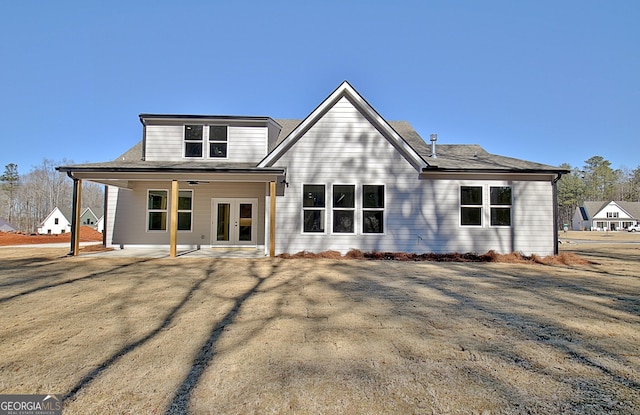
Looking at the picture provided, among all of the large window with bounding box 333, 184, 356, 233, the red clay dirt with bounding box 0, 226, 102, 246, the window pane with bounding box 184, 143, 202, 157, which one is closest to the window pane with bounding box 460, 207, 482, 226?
the large window with bounding box 333, 184, 356, 233

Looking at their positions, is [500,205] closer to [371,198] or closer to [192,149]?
[371,198]

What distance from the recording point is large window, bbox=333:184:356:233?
12.1 m

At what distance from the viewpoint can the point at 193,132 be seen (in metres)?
13.8

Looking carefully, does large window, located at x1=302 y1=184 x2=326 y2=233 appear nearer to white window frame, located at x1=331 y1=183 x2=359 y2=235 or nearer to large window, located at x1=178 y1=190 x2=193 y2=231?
white window frame, located at x1=331 y1=183 x2=359 y2=235

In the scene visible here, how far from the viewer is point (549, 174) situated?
39.6 feet

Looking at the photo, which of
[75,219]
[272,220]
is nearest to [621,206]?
[272,220]

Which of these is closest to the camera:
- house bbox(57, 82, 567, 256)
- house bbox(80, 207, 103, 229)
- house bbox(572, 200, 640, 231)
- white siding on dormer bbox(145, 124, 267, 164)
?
house bbox(57, 82, 567, 256)

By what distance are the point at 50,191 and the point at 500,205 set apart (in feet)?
222

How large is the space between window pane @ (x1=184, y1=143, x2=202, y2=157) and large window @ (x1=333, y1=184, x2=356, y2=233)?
600cm

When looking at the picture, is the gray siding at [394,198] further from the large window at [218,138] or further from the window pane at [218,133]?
the window pane at [218,133]

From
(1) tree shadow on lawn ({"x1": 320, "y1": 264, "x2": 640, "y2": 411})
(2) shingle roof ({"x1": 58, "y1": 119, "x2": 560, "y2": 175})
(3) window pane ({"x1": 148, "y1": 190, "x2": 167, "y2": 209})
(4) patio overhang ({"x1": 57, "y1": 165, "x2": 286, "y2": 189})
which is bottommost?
(1) tree shadow on lawn ({"x1": 320, "y1": 264, "x2": 640, "y2": 411})

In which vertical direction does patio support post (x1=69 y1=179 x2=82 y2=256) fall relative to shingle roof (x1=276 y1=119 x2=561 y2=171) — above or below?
below

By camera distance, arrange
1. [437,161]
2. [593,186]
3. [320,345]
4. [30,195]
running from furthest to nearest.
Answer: [593,186] < [30,195] < [437,161] < [320,345]

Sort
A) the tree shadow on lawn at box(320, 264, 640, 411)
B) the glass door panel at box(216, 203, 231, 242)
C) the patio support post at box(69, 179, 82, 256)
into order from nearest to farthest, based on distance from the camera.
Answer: the tree shadow on lawn at box(320, 264, 640, 411) → the patio support post at box(69, 179, 82, 256) → the glass door panel at box(216, 203, 231, 242)
